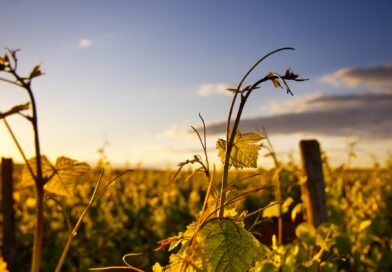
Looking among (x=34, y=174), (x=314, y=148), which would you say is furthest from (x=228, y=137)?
(x=314, y=148)

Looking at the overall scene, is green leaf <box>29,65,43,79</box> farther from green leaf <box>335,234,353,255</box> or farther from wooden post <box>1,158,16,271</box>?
wooden post <box>1,158,16,271</box>

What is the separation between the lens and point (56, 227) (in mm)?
7828

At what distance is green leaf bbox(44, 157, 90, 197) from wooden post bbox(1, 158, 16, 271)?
5463mm

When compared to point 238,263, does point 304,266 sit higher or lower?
lower

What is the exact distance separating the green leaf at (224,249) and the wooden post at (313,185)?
316 centimetres

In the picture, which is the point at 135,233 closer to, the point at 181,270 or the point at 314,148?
the point at 314,148

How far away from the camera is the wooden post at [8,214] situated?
6.10m

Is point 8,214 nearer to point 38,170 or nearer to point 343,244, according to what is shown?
point 343,244

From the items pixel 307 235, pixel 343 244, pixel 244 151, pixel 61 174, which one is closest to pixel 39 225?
pixel 61 174

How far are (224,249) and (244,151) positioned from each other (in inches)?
10.0

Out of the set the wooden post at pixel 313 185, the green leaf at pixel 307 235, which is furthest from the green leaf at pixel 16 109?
the wooden post at pixel 313 185

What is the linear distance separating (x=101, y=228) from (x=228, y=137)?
268 inches

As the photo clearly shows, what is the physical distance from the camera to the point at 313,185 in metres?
4.11

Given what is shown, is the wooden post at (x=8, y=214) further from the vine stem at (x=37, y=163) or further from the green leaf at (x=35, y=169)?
the vine stem at (x=37, y=163)
